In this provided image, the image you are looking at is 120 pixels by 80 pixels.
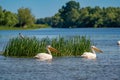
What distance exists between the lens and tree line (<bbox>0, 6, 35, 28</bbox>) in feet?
412

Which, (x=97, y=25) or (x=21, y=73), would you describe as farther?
(x=97, y=25)

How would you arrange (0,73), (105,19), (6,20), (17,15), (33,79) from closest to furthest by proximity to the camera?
(33,79)
(0,73)
(6,20)
(17,15)
(105,19)

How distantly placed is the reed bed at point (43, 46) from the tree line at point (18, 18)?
315ft

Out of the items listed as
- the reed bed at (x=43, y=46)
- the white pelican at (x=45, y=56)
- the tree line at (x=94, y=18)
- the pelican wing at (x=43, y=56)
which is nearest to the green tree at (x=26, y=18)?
the tree line at (x=94, y=18)

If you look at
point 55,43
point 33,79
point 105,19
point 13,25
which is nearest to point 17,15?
point 13,25

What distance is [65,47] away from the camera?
95.5 ft

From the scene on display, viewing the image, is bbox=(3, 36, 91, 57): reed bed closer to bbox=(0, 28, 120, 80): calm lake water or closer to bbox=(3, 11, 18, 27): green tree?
bbox=(0, 28, 120, 80): calm lake water

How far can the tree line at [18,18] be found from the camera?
12562 cm

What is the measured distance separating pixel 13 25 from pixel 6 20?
6.70m

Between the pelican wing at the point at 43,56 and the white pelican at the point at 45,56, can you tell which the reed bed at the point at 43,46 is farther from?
the pelican wing at the point at 43,56

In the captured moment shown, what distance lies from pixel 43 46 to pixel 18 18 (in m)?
111

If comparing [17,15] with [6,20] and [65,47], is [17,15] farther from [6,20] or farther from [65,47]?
[65,47]

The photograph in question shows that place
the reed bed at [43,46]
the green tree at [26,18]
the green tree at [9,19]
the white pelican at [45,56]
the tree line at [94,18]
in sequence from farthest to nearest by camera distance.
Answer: the tree line at [94,18] < the green tree at [26,18] < the green tree at [9,19] < the reed bed at [43,46] < the white pelican at [45,56]

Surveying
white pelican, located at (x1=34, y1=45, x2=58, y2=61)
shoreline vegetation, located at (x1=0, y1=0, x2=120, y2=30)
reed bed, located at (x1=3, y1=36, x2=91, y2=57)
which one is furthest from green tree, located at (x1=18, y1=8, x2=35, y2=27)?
white pelican, located at (x1=34, y1=45, x2=58, y2=61)
